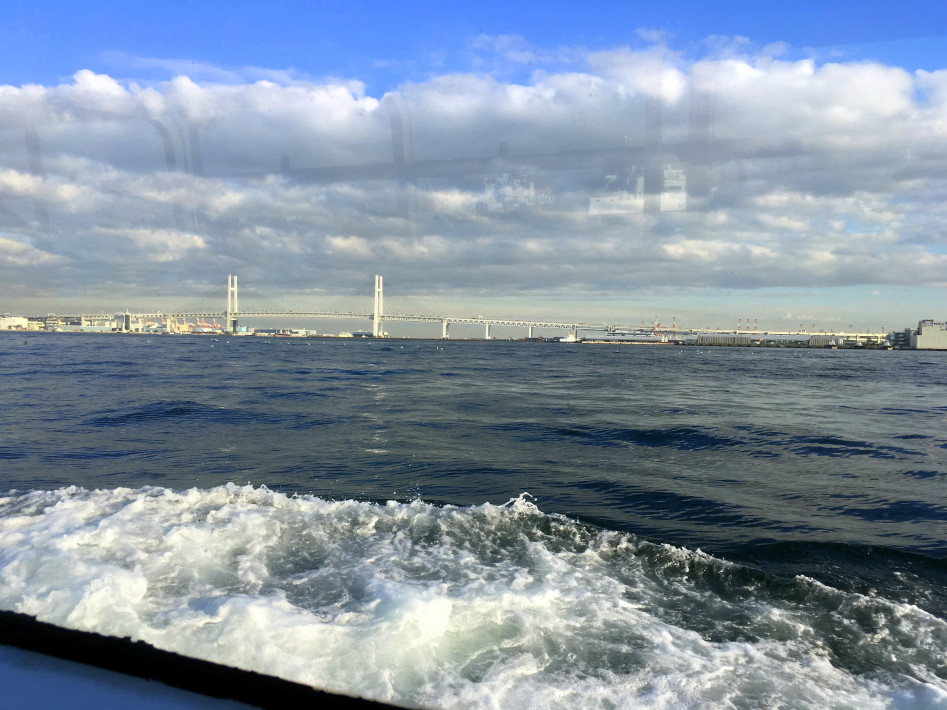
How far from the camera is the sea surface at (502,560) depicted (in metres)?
1.96

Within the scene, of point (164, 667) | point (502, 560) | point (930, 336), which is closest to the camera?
point (164, 667)

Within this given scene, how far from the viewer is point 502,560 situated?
3.00 meters

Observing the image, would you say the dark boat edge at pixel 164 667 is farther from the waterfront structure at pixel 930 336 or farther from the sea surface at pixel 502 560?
the waterfront structure at pixel 930 336

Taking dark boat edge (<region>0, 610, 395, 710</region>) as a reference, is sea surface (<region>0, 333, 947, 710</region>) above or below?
below

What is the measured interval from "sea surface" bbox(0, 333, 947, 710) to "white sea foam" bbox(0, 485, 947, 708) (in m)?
0.01

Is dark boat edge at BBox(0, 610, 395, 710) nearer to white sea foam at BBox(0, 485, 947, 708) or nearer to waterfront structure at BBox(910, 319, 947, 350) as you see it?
white sea foam at BBox(0, 485, 947, 708)

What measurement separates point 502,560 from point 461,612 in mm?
675

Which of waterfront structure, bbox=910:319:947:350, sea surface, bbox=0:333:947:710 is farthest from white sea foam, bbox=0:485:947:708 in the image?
waterfront structure, bbox=910:319:947:350

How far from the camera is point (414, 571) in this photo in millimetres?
2781

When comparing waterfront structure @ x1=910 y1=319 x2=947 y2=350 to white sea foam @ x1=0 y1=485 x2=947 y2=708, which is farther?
waterfront structure @ x1=910 y1=319 x2=947 y2=350

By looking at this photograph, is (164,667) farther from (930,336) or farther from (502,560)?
(930,336)

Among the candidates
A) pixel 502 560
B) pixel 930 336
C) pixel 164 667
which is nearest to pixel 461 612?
pixel 502 560

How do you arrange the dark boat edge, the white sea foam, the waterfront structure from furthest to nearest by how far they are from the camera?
the waterfront structure, the white sea foam, the dark boat edge

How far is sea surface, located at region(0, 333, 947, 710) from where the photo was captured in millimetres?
1960
